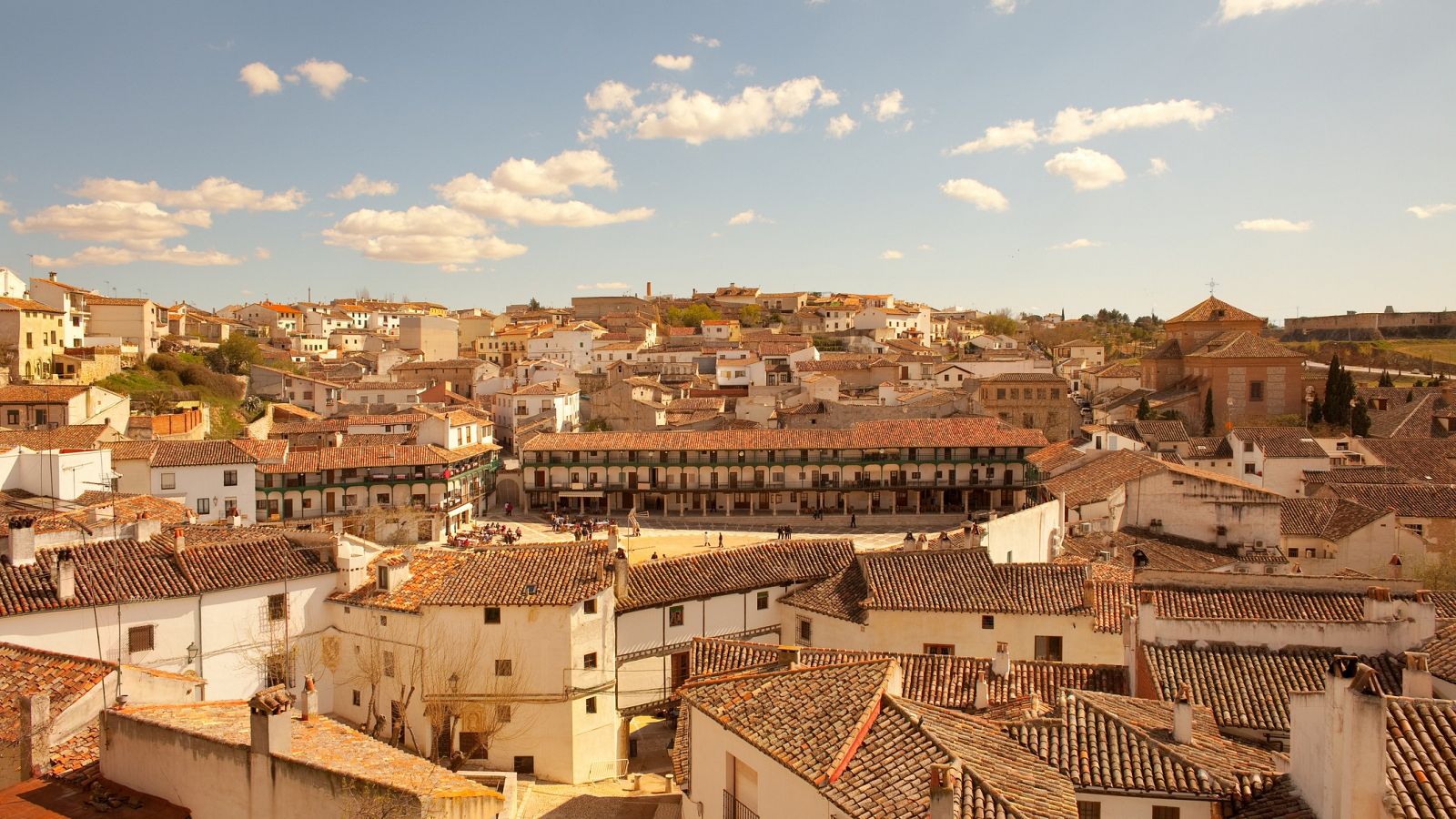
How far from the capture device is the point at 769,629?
82.2ft

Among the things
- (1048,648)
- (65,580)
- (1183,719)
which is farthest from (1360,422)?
(65,580)

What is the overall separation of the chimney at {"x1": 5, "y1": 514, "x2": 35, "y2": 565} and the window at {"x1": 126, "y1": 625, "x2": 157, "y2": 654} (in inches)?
94.2

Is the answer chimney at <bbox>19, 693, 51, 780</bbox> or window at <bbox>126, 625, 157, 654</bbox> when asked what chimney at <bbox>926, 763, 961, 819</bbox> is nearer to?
chimney at <bbox>19, 693, 51, 780</bbox>

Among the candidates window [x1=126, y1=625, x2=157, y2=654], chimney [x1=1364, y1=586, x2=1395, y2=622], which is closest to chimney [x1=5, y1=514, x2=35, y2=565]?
window [x1=126, y1=625, x2=157, y2=654]

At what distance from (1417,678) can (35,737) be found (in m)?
18.6

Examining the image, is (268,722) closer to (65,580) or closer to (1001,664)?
(65,580)

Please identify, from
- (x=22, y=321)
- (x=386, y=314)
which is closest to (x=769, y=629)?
(x=22, y=321)

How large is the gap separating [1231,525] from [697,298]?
101796 mm

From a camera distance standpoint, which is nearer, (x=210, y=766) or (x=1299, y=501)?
(x=210, y=766)

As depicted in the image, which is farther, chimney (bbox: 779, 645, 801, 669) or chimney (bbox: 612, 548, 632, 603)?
chimney (bbox: 612, 548, 632, 603)

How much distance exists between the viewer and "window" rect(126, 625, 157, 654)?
19188mm

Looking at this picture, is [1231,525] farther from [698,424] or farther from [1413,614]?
[698,424]

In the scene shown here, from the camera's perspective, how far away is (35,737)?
12.2 meters

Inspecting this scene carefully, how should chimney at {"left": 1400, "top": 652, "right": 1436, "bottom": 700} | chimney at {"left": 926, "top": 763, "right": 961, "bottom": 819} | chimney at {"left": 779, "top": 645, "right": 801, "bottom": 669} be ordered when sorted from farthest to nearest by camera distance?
1. chimney at {"left": 779, "top": 645, "right": 801, "bottom": 669}
2. chimney at {"left": 1400, "top": 652, "right": 1436, "bottom": 700}
3. chimney at {"left": 926, "top": 763, "right": 961, "bottom": 819}
